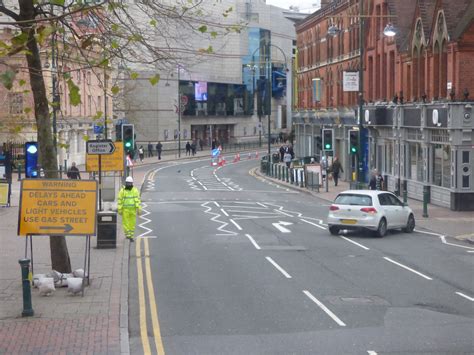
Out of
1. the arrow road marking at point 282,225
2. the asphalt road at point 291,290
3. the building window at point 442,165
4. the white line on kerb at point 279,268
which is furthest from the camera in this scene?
the building window at point 442,165

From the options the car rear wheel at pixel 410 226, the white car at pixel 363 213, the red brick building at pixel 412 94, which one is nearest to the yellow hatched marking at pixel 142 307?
the white car at pixel 363 213

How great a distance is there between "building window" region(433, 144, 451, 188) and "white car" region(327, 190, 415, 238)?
983cm

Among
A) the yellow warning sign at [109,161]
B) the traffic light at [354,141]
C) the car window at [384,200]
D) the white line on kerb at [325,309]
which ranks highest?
the traffic light at [354,141]

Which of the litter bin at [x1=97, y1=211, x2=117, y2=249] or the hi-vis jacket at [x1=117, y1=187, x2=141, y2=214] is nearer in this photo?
the litter bin at [x1=97, y1=211, x2=117, y2=249]

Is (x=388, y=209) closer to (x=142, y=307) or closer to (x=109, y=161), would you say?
Answer: (x=109, y=161)

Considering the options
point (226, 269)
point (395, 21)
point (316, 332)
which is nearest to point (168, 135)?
point (395, 21)

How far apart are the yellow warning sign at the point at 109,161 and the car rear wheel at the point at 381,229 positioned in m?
11.3

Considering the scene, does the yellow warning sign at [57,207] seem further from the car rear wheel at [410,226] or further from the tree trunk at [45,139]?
the car rear wheel at [410,226]

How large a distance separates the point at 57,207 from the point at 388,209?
43.9ft

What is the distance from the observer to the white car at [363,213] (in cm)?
2538

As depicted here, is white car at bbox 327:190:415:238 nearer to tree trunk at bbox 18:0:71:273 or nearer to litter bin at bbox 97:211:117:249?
litter bin at bbox 97:211:117:249

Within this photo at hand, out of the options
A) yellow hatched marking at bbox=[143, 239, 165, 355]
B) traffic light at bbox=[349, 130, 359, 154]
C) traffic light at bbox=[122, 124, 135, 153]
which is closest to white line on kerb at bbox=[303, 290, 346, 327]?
yellow hatched marking at bbox=[143, 239, 165, 355]

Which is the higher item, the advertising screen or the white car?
the advertising screen

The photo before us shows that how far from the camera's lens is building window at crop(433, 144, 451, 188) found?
35562 millimetres
